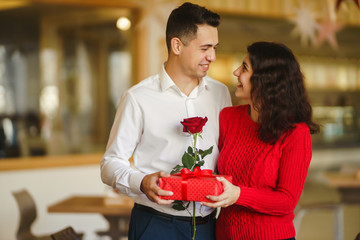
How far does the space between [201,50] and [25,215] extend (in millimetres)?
2626

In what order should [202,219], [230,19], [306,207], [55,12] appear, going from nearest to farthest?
[202,219] → [306,207] → [230,19] → [55,12]

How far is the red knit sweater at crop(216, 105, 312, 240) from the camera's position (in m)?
1.80

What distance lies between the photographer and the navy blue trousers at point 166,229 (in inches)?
79.6

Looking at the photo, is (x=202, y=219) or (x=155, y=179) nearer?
(x=155, y=179)

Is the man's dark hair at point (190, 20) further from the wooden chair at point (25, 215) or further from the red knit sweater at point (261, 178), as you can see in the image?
the wooden chair at point (25, 215)

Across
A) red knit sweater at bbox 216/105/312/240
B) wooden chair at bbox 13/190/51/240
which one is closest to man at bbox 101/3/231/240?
red knit sweater at bbox 216/105/312/240

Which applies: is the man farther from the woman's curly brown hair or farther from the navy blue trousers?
the woman's curly brown hair

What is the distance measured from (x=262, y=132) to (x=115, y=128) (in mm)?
635

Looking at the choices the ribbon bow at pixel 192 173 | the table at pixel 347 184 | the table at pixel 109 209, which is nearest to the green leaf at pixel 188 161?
the ribbon bow at pixel 192 173

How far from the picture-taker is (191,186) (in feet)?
5.51

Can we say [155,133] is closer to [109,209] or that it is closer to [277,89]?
[277,89]

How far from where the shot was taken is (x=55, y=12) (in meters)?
9.05

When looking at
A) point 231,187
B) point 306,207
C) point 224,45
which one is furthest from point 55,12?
point 231,187

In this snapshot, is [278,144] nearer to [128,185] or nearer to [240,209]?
[240,209]
